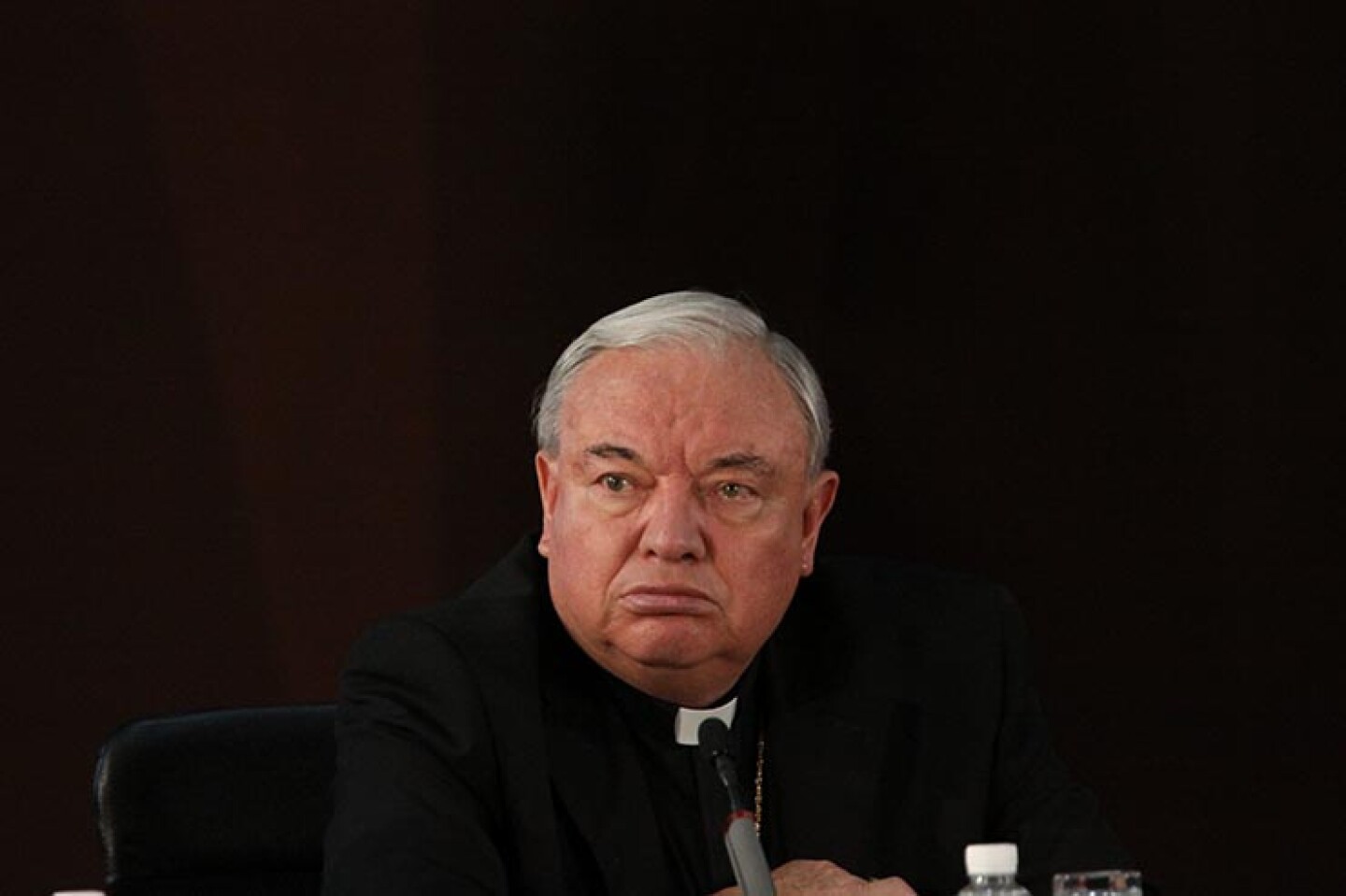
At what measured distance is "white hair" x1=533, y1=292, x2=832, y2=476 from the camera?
2883 millimetres

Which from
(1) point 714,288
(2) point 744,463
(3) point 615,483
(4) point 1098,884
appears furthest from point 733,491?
(1) point 714,288

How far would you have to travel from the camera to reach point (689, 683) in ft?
9.72

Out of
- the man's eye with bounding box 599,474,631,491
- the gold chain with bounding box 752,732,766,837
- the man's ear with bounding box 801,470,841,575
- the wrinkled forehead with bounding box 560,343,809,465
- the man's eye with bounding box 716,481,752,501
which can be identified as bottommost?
the gold chain with bounding box 752,732,766,837

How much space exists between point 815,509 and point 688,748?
14.3 inches

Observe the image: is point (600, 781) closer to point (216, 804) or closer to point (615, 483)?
point (615, 483)

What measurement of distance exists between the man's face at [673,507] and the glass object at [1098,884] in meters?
0.67

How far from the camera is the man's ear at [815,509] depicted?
302 cm

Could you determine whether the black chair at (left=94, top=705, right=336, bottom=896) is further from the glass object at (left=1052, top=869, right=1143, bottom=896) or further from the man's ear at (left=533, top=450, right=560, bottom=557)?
the glass object at (left=1052, top=869, right=1143, bottom=896)

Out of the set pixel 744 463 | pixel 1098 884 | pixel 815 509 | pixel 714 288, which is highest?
pixel 714 288

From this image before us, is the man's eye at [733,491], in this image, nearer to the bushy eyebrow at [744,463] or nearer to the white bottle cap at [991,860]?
the bushy eyebrow at [744,463]

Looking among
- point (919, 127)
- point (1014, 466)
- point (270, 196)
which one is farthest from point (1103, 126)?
point (270, 196)

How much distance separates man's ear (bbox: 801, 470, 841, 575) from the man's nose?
0.86 feet

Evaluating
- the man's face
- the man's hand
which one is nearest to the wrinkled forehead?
the man's face

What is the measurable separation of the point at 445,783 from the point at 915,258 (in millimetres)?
1688
